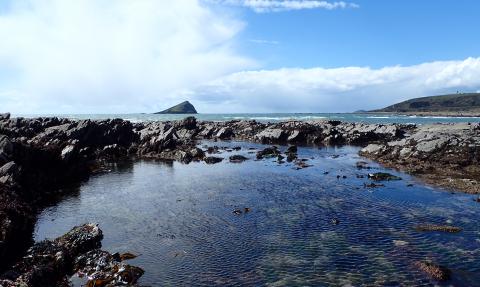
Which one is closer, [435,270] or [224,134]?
[435,270]

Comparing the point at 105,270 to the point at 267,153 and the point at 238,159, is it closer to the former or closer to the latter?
the point at 238,159

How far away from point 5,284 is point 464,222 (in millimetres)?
32266

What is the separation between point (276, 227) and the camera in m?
30.0

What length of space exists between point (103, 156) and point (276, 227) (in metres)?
55.2

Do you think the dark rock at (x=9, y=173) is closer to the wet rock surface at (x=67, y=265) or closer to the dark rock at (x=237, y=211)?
the wet rock surface at (x=67, y=265)

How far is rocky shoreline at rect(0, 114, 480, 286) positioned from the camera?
26583mm

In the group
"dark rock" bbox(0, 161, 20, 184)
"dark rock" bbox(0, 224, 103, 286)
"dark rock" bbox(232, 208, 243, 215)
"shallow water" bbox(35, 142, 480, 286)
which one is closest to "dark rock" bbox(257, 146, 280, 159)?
"shallow water" bbox(35, 142, 480, 286)

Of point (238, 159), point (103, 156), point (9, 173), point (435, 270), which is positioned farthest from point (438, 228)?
point (103, 156)

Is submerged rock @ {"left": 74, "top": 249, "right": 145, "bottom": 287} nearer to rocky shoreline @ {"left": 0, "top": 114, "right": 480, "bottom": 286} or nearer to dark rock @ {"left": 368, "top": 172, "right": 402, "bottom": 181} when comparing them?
rocky shoreline @ {"left": 0, "top": 114, "right": 480, "bottom": 286}

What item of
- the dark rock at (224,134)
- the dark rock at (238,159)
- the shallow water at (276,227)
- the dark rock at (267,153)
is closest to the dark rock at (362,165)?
the shallow water at (276,227)

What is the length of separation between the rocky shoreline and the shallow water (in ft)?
9.28

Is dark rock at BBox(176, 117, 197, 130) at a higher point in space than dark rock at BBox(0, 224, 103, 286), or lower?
higher

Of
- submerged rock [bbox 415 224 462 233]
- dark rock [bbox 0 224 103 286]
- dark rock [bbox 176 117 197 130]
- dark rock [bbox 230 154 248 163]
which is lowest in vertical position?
submerged rock [bbox 415 224 462 233]

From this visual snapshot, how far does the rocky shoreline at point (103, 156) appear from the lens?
2658 cm
